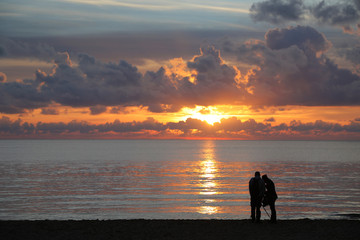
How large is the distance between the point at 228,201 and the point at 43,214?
16503 mm
